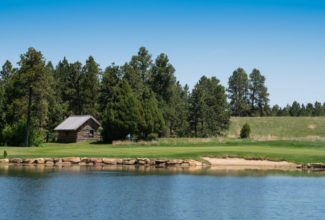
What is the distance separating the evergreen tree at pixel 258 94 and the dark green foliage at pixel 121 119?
265ft

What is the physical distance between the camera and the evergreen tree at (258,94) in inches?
6531

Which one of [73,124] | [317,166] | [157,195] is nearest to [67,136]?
[73,124]

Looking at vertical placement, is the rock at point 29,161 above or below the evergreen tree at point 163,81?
below

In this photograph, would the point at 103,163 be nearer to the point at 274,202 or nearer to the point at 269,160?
the point at 269,160

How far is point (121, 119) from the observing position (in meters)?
89.3

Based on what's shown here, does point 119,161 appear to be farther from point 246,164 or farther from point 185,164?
point 246,164

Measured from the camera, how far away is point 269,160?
5716 centimetres

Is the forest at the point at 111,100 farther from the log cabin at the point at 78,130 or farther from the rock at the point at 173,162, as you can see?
the rock at the point at 173,162

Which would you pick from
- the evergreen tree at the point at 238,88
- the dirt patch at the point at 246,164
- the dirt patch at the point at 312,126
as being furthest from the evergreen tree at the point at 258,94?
the dirt patch at the point at 246,164

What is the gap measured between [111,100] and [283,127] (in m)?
46.6

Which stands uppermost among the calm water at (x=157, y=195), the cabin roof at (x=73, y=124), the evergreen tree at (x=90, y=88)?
the evergreen tree at (x=90, y=88)

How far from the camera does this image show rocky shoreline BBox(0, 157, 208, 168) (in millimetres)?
55594

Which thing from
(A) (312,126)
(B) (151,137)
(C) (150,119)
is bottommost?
(B) (151,137)

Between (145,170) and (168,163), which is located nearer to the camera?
(145,170)
